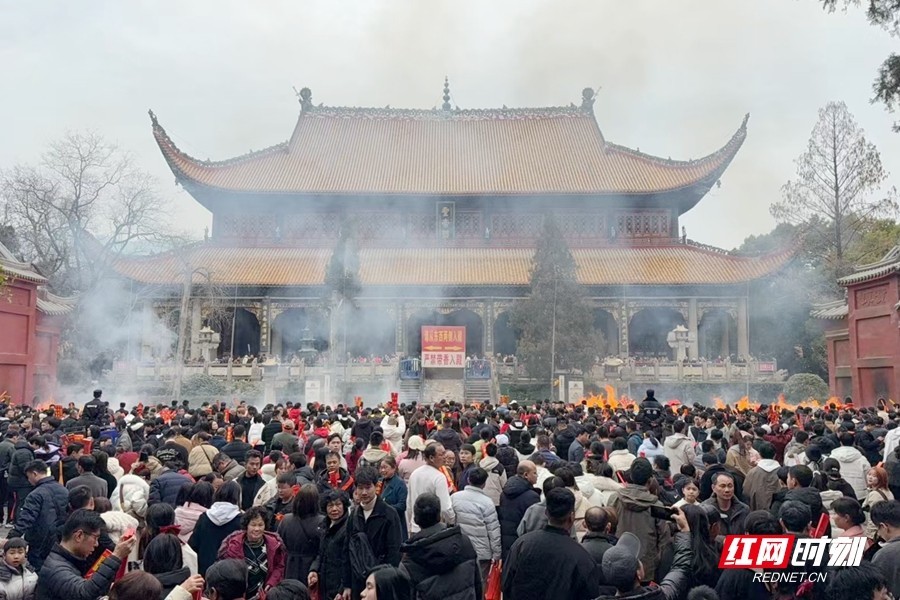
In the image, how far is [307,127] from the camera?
38000mm

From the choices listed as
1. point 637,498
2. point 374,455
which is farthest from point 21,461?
point 637,498

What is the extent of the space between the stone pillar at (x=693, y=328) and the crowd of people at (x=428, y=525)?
22.7 metres

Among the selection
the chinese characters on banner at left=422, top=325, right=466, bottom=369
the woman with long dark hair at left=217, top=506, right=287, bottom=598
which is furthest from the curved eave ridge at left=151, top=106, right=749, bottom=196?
the woman with long dark hair at left=217, top=506, right=287, bottom=598

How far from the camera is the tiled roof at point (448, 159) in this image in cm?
3297

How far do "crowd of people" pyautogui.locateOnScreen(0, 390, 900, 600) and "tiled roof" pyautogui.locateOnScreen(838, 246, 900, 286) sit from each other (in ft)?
49.1

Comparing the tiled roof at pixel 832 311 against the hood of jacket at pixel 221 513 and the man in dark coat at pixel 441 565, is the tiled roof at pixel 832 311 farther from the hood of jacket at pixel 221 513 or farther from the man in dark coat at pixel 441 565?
the hood of jacket at pixel 221 513

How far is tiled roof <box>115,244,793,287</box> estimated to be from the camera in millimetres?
30016

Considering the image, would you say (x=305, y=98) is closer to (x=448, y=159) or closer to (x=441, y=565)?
(x=448, y=159)

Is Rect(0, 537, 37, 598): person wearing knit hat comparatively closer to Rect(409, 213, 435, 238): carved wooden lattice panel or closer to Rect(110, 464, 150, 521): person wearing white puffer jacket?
Rect(110, 464, 150, 521): person wearing white puffer jacket

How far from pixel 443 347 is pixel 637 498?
20474 millimetres

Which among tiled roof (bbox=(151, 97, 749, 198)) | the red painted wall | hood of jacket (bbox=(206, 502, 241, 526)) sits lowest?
hood of jacket (bbox=(206, 502, 241, 526))

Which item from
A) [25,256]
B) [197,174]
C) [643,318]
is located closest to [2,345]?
[197,174]

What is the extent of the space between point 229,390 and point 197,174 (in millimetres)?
12221

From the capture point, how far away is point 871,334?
855 inches
